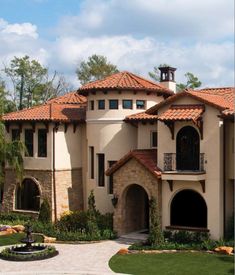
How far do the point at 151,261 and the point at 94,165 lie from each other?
9.93m

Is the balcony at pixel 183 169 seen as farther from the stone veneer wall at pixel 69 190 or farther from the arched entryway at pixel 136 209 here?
the stone veneer wall at pixel 69 190

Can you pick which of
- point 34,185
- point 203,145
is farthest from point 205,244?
point 34,185

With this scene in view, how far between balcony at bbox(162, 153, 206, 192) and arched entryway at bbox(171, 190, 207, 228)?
4.49ft

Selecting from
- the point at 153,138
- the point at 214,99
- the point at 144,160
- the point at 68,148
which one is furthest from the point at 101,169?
the point at 214,99

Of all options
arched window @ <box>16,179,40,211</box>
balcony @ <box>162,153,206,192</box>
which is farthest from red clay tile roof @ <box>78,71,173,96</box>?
arched window @ <box>16,179,40,211</box>

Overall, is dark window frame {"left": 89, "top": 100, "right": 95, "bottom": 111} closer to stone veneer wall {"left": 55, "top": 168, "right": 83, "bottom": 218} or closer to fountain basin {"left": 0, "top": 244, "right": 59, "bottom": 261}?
stone veneer wall {"left": 55, "top": 168, "right": 83, "bottom": 218}

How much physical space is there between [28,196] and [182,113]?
12.4 m

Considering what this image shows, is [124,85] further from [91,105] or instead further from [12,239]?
[12,239]

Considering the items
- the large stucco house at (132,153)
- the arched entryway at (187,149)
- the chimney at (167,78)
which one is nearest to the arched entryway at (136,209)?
the large stucco house at (132,153)

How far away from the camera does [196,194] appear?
24.9 m

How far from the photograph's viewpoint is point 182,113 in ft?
76.9

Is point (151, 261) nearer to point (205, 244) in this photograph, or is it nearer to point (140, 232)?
point (205, 244)

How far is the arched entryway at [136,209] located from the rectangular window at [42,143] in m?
6.19

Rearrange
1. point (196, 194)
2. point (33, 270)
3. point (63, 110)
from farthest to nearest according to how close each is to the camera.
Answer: point (63, 110) < point (196, 194) < point (33, 270)
